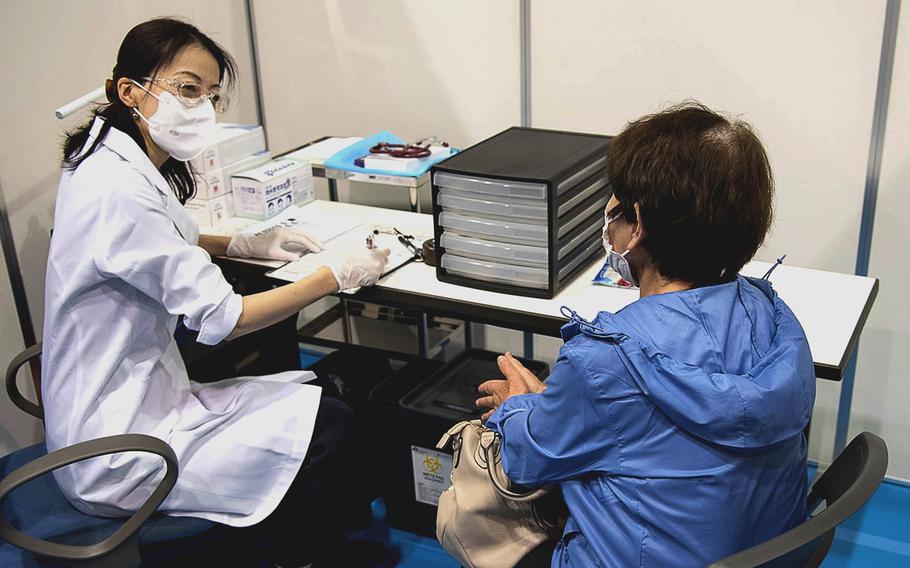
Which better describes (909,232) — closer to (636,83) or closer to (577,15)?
(636,83)

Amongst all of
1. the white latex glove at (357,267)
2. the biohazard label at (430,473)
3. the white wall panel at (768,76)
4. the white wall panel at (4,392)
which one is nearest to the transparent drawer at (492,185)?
the white latex glove at (357,267)

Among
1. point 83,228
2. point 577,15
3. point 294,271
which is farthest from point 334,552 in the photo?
point 577,15

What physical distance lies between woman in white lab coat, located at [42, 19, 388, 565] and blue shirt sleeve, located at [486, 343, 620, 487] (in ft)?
2.07

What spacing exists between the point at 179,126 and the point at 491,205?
67cm

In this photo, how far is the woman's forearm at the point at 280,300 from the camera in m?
1.78

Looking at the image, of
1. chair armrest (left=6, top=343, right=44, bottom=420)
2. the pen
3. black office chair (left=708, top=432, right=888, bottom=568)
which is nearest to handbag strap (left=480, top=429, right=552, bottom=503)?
black office chair (left=708, top=432, right=888, bottom=568)

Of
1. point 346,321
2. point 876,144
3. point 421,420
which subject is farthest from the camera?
point 346,321

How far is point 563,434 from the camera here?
1.27 meters

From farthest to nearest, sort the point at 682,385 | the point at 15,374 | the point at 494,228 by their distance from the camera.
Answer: the point at 494,228 → the point at 15,374 → the point at 682,385

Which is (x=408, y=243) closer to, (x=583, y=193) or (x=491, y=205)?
(x=491, y=205)

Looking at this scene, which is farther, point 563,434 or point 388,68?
point 388,68

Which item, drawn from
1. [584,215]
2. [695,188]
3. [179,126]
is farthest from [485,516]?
[179,126]

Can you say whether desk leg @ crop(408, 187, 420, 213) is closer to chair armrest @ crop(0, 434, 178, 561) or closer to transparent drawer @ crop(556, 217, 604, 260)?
transparent drawer @ crop(556, 217, 604, 260)

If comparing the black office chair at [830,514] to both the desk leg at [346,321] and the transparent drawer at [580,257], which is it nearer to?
the transparent drawer at [580,257]
